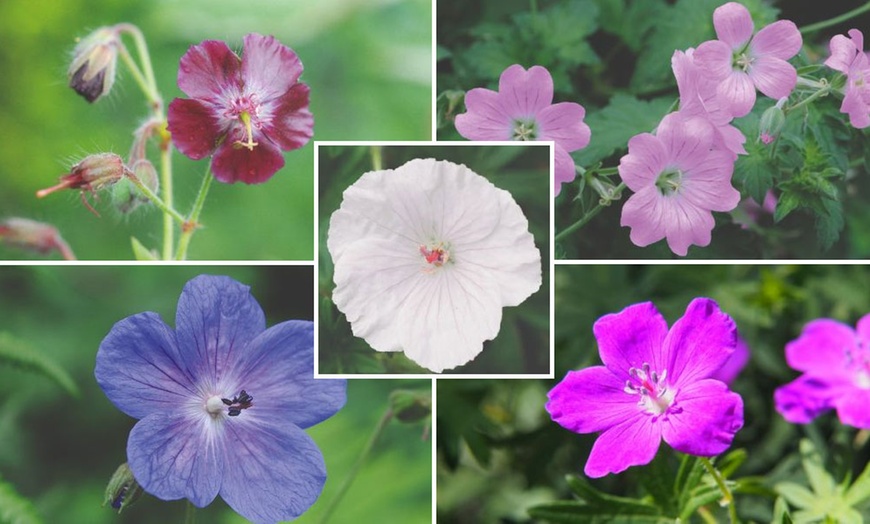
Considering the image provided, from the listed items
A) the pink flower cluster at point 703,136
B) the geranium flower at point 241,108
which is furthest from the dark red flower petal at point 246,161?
the pink flower cluster at point 703,136

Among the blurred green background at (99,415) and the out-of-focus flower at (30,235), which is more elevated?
the out-of-focus flower at (30,235)

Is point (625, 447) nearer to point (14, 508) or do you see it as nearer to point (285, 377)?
point (285, 377)

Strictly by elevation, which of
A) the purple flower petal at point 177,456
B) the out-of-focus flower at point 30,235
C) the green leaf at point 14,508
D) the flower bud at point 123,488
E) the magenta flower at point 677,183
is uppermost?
the magenta flower at point 677,183

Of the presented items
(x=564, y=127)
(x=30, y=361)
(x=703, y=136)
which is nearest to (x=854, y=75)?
(x=703, y=136)

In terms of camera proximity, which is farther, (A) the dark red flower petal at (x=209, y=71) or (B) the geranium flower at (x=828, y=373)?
(B) the geranium flower at (x=828, y=373)

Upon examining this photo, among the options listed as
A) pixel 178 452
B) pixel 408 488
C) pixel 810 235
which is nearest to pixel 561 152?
pixel 810 235

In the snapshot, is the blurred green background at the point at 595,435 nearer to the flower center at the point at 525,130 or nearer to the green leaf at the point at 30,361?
the flower center at the point at 525,130
